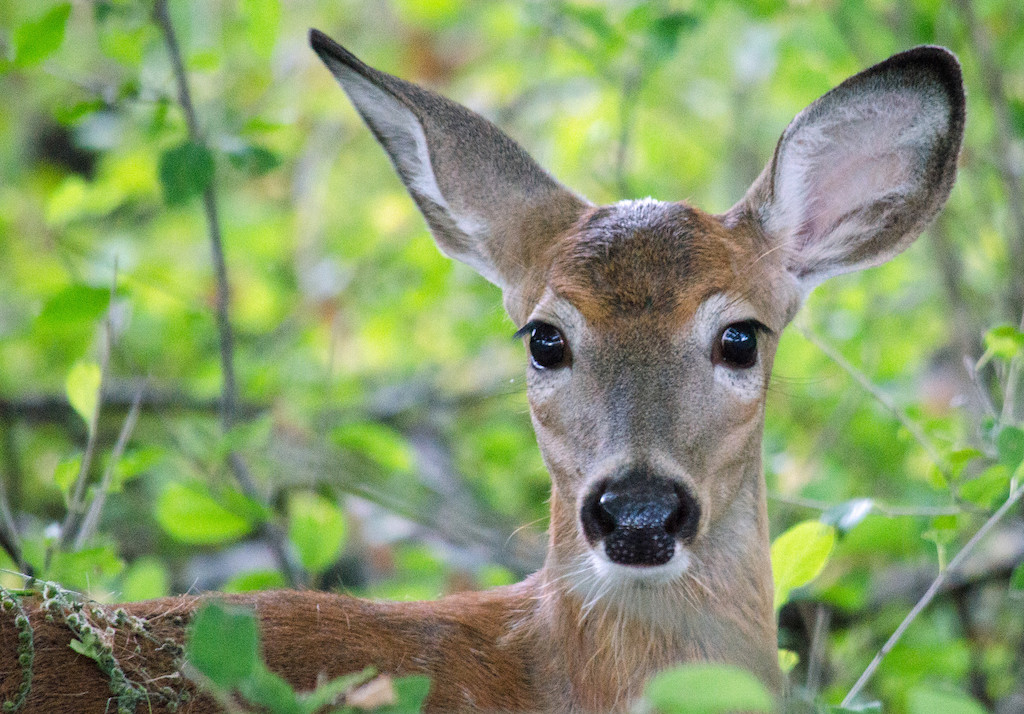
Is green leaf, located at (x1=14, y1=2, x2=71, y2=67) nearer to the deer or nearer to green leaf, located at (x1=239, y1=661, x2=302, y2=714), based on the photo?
the deer

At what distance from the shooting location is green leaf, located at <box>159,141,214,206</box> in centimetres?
423

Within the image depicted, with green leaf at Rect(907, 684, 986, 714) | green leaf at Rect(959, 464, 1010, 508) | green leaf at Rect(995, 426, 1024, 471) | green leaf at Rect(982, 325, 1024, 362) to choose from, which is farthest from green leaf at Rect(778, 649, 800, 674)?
green leaf at Rect(907, 684, 986, 714)

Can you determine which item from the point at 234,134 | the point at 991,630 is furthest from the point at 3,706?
the point at 991,630

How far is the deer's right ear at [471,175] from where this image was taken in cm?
376

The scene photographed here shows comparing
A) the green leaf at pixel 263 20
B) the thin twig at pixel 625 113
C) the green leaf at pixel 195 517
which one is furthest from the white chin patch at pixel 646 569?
the thin twig at pixel 625 113

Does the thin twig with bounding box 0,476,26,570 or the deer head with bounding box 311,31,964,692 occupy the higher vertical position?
the deer head with bounding box 311,31,964,692

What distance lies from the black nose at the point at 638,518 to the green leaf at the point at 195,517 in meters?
1.74

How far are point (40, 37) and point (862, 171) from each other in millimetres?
2616

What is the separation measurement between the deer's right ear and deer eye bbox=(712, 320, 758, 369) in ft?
2.30

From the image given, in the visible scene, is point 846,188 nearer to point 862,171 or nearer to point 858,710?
point 862,171

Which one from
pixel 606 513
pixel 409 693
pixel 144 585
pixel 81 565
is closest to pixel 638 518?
pixel 606 513

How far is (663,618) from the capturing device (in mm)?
3211

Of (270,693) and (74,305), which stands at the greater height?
(270,693)

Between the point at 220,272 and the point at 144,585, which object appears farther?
the point at 220,272
